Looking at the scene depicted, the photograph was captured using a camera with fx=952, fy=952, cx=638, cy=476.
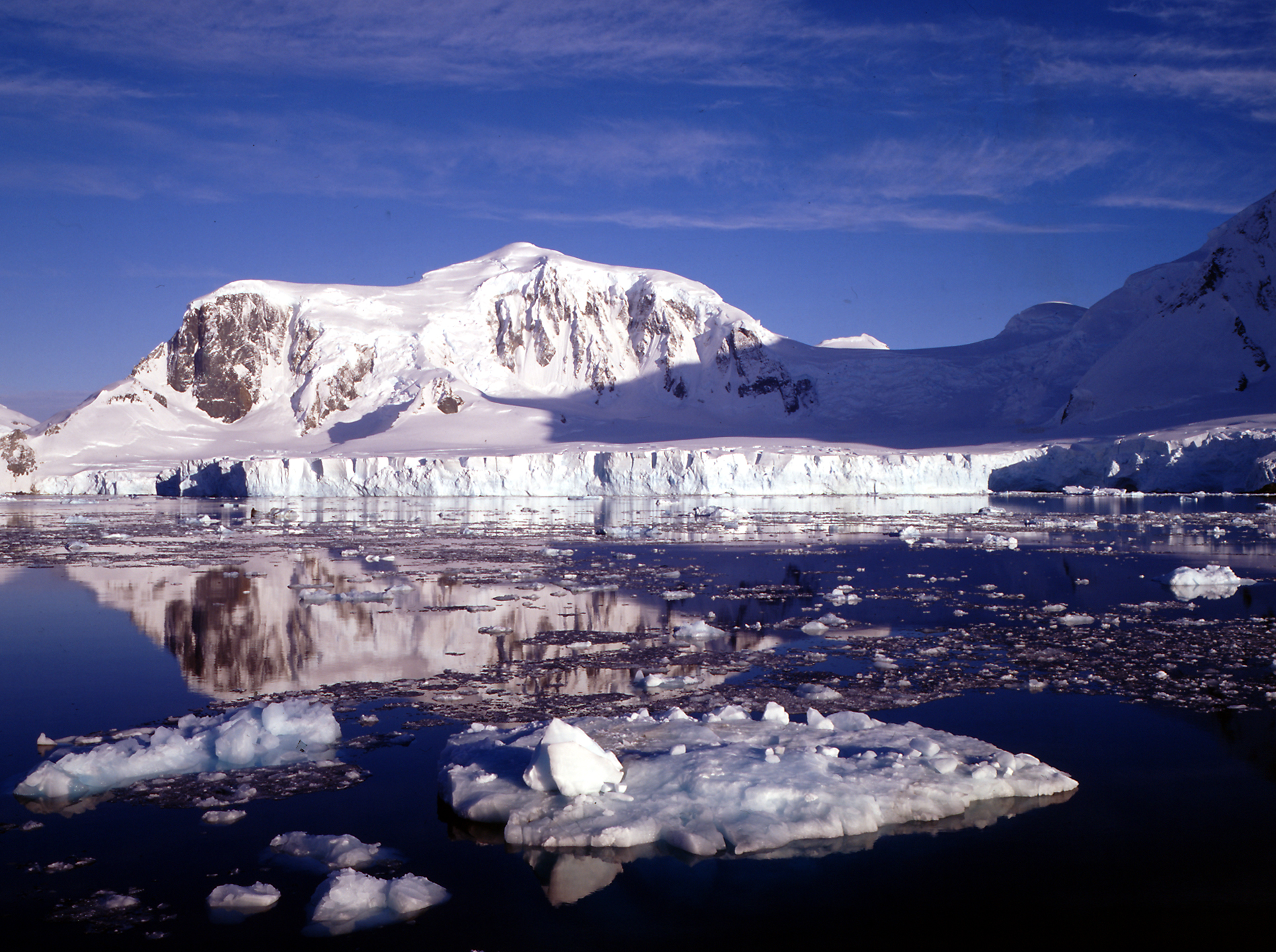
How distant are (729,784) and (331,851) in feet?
5.96

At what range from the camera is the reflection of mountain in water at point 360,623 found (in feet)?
24.7

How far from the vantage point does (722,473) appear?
136 feet

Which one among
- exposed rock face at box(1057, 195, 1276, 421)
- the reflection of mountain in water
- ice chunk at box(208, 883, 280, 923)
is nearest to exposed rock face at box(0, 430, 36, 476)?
the reflection of mountain in water

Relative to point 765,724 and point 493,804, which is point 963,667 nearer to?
point 765,724

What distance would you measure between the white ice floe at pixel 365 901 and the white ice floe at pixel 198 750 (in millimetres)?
1804

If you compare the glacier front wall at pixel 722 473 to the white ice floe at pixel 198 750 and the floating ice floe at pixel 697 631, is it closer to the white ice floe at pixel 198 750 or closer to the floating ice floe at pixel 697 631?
the floating ice floe at pixel 697 631

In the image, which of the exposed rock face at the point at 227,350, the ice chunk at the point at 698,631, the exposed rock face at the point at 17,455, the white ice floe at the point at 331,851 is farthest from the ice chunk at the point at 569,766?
the exposed rock face at the point at 227,350

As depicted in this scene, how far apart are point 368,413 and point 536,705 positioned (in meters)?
62.7

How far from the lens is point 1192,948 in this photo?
3.34m

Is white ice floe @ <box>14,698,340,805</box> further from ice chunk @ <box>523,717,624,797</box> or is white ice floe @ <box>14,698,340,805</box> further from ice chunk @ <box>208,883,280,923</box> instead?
ice chunk @ <box>208,883,280,923</box>

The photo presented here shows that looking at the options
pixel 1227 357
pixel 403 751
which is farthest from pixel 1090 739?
pixel 1227 357

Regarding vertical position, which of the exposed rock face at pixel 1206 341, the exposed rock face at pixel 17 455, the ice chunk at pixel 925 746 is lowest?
the ice chunk at pixel 925 746

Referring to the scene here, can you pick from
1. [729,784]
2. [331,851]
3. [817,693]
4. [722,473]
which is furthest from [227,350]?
[729,784]

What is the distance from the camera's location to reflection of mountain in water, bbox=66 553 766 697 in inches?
296
